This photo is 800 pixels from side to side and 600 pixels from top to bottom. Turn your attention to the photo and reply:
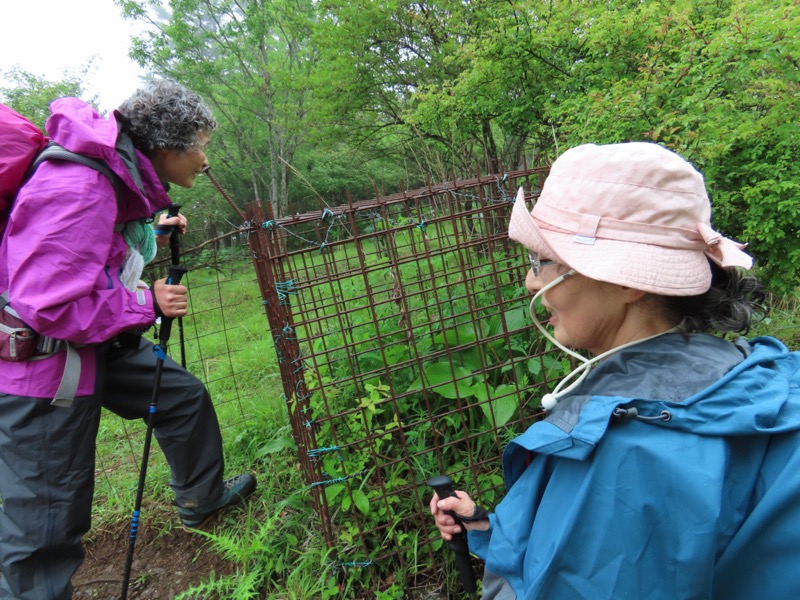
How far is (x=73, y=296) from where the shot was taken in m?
1.66

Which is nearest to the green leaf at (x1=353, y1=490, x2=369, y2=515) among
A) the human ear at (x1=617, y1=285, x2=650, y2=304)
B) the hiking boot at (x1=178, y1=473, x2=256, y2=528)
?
the hiking boot at (x1=178, y1=473, x2=256, y2=528)

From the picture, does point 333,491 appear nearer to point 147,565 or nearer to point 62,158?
point 147,565

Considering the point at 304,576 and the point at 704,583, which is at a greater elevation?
the point at 704,583

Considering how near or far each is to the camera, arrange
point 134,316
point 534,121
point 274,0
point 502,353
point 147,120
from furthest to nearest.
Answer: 1. point 274,0
2. point 534,121
3. point 502,353
4. point 147,120
5. point 134,316

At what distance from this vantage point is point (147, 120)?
2049mm

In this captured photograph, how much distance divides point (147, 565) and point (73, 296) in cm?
176

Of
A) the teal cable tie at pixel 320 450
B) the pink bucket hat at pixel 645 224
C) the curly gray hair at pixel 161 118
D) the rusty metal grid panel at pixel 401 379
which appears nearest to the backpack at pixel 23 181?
the curly gray hair at pixel 161 118

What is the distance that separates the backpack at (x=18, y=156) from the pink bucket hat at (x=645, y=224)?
6.01 feet

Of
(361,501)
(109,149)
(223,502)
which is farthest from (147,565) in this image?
(109,149)

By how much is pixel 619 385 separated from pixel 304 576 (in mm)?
1980

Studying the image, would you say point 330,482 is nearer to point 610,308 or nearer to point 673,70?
point 610,308

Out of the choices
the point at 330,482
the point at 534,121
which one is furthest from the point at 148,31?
the point at 330,482

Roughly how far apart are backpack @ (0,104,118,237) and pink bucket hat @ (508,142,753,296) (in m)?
1.83

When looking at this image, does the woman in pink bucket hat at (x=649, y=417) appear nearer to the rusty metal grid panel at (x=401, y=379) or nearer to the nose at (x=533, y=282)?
the nose at (x=533, y=282)
